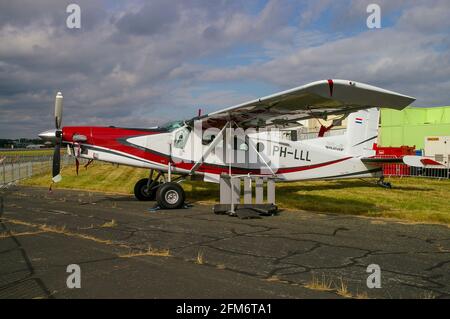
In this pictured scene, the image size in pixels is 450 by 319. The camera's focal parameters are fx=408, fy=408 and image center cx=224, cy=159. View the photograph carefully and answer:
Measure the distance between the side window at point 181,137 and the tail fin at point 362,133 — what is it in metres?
6.42

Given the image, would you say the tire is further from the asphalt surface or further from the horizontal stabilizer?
the horizontal stabilizer

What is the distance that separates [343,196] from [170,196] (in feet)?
20.4

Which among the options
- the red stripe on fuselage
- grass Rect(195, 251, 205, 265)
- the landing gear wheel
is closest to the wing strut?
the red stripe on fuselage

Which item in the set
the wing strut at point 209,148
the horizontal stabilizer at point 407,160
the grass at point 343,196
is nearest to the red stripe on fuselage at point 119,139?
the wing strut at point 209,148

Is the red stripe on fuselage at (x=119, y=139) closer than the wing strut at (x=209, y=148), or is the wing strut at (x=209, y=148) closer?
the red stripe on fuselage at (x=119, y=139)

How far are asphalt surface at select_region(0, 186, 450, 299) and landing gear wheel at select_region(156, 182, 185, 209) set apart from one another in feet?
4.77

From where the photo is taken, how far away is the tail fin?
51.8 feet

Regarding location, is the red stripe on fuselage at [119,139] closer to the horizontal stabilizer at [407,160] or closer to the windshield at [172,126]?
the windshield at [172,126]

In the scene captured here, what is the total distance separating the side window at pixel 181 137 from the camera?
13266 mm

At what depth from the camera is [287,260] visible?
19.8 ft

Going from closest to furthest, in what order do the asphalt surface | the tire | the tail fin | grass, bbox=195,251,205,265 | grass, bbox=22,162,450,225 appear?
the asphalt surface, grass, bbox=195,251,205,265, grass, bbox=22,162,450,225, the tire, the tail fin

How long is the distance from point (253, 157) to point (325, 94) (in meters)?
5.92
